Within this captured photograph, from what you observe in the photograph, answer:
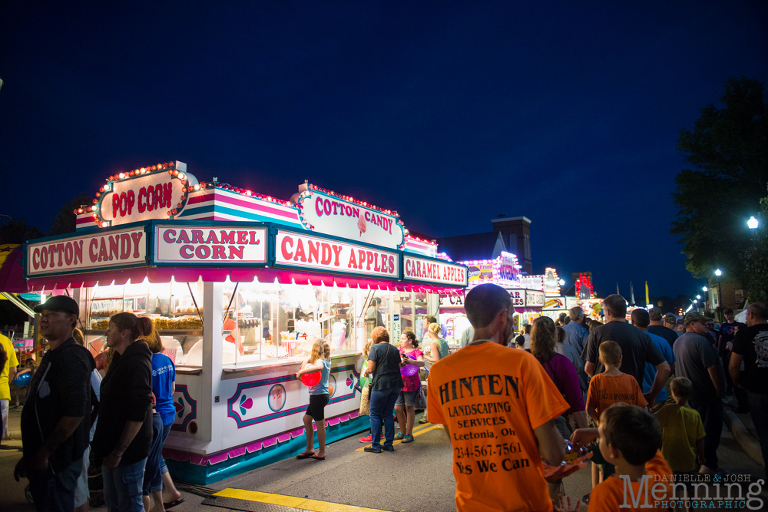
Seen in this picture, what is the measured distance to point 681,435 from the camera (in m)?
4.10

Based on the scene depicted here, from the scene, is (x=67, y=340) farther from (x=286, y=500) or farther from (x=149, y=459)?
(x=286, y=500)

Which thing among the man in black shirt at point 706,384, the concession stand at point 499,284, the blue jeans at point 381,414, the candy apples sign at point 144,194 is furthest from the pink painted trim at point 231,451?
the concession stand at point 499,284

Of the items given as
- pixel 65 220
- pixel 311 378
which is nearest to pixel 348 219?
pixel 311 378

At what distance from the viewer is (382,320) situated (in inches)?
433

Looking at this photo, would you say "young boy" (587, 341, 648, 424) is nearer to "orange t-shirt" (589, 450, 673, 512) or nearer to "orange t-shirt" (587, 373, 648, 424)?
"orange t-shirt" (587, 373, 648, 424)

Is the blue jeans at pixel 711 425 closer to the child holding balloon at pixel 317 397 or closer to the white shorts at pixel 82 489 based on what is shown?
the child holding balloon at pixel 317 397

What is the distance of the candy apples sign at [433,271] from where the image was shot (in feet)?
30.4

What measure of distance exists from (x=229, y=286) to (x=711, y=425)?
682cm

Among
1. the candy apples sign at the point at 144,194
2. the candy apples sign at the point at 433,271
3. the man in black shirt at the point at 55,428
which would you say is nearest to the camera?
the man in black shirt at the point at 55,428

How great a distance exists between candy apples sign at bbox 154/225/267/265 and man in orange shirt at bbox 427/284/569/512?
13.9 ft

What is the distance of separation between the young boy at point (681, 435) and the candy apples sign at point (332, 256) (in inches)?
177

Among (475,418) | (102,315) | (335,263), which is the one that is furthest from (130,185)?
(475,418)

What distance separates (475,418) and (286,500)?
378 cm

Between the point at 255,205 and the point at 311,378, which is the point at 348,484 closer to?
the point at 311,378
